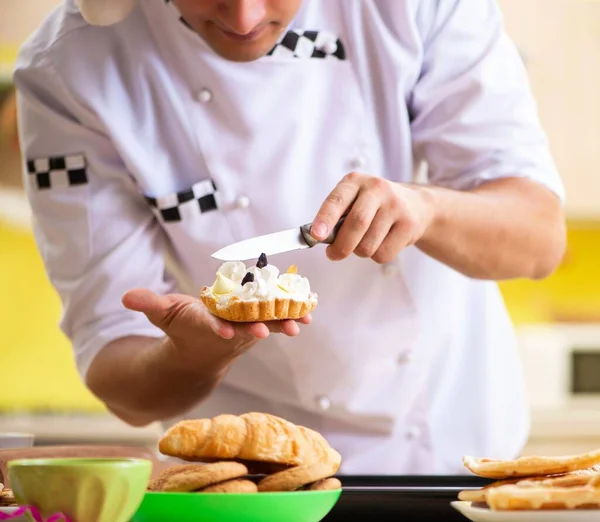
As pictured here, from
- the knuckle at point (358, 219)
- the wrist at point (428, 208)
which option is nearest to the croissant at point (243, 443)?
the knuckle at point (358, 219)

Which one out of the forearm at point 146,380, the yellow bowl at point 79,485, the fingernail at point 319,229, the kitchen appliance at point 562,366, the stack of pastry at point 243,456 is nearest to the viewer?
the yellow bowl at point 79,485

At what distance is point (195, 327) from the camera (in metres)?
1.14

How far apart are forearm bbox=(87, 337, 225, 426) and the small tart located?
0.23 metres

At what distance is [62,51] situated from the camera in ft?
4.76

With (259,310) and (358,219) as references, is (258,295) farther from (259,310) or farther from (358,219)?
(358,219)

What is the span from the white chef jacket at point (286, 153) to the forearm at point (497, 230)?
5cm

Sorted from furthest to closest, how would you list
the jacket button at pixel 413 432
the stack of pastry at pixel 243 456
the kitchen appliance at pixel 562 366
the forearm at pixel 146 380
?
the kitchen appliance at pixel 562 366, the jacket button at pixel 413 432, the forearm at pixel 146 380, the stack of pastry at pixel 243 456

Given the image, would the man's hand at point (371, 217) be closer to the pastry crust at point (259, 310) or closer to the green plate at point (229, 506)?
the pastry crust at point (259, 310)

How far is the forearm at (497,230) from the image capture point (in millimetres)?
1291

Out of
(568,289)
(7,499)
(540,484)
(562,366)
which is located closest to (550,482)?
(540,484)

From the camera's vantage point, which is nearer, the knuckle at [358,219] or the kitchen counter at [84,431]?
the knuckle at [358,219]

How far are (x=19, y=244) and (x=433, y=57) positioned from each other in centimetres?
279

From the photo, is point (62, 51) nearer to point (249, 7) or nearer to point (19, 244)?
point (249, 7)

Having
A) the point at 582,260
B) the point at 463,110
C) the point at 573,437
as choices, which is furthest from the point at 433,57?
the point at 582,260
